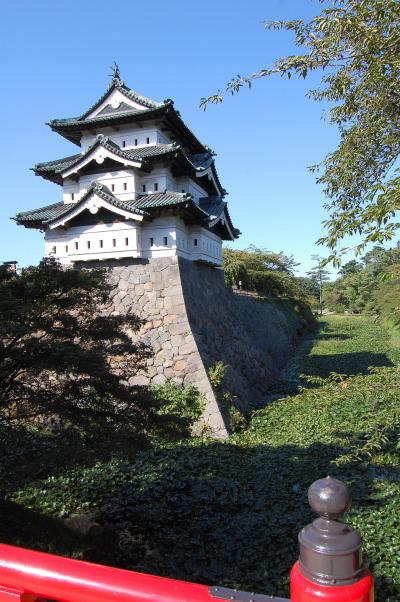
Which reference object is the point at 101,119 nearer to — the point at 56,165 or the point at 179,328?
the point at 56,165

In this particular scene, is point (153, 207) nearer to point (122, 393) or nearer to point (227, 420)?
point (227, 420)

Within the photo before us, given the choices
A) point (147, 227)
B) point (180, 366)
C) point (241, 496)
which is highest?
point (147, 227)

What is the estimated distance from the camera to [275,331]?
2203cm

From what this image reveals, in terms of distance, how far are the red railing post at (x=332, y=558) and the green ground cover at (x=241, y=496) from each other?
1.84 metres

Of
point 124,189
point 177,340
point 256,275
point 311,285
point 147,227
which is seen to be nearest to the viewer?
point 177,340

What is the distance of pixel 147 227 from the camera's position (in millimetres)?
11281

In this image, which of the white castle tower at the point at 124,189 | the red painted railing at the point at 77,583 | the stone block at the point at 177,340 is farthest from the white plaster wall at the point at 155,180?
the red painted railing at the point at 77,583

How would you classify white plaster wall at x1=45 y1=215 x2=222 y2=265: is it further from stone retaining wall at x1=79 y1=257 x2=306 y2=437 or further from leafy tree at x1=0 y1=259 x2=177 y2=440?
leafy tree at x1=0 y1=259 x2=177 y2=440

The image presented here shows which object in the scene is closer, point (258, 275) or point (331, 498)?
point (331, 498)

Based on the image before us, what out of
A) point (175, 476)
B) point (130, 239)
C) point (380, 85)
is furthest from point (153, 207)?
point (380, 85)

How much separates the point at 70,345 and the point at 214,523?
352 centimetres

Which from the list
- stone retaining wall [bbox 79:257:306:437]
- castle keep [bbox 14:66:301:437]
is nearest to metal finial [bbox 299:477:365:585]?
stone retaining wall [bbox 79:257:306:437]

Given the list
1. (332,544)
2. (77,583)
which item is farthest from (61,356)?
(332,544)

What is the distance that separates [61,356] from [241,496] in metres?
4.15
